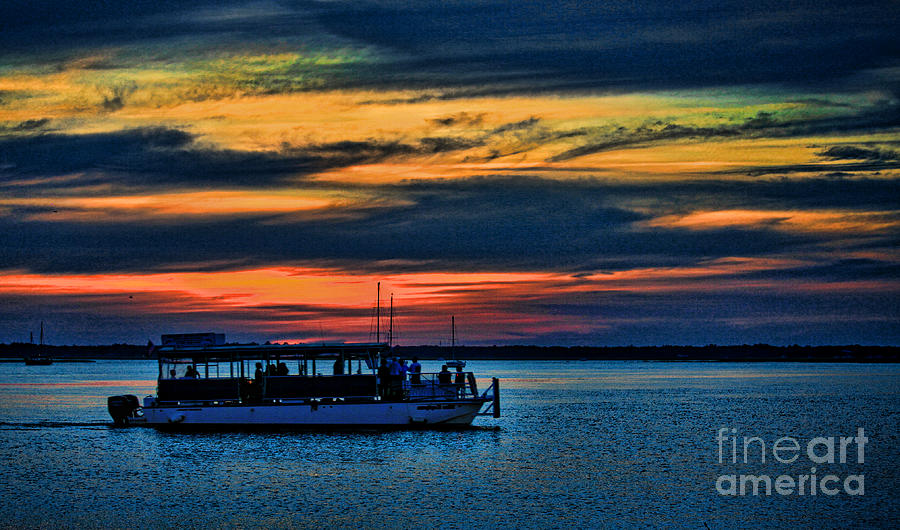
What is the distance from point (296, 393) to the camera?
48.1 metres

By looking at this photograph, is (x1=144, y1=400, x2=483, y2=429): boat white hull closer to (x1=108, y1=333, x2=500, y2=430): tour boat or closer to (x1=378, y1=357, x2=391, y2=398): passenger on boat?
(x1=108, y1=333, x2=500, y2=430): tour boat

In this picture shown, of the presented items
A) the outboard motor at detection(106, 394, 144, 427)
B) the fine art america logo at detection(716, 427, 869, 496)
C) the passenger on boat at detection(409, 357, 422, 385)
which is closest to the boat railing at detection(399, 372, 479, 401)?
the passenger on boat at detection(409, 357, 422, 385)

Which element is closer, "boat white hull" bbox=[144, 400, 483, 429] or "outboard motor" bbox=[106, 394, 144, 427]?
"boat white hull" bbox=[144, 400, 483, 429]

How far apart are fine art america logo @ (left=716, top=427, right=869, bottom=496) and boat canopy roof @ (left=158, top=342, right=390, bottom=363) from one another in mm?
18225

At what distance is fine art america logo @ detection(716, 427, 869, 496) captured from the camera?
119 ft

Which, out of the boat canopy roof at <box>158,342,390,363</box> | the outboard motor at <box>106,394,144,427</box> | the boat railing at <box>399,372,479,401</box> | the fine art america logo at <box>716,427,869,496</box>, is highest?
the boat canopy roof at <box>158,342,390,363</box>

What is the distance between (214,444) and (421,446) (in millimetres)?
10686

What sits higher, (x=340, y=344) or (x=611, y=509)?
(x=340, y=344)

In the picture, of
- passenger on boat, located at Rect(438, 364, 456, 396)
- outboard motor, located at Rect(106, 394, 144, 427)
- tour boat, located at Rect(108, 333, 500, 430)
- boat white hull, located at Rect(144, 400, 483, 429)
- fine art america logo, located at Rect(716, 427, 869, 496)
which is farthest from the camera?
outboard motor, located at Rect(106, 394, 144, 427)

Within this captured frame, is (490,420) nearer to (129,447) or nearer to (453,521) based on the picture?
(129,447)

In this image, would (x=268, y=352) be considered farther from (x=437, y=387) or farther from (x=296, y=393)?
(x=437, y=387)

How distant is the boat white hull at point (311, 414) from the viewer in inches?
1873

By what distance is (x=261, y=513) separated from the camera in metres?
31.0

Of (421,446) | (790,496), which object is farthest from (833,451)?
(421,446)
